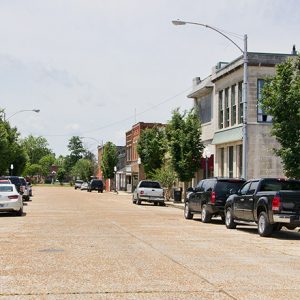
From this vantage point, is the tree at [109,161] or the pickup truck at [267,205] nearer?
the pickup truck at [267,205]

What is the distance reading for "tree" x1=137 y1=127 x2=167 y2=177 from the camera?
59.3 metres

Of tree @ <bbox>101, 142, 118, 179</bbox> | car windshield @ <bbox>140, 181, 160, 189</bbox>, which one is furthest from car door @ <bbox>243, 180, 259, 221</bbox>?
tree @ <bbox>101, 142, 118, 179</bbox>

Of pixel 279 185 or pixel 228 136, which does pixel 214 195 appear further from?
pixel 228 136

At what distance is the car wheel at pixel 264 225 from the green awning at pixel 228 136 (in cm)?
1764

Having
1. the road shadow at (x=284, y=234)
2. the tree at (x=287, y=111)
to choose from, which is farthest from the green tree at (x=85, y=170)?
the road shadow at (x=284, y=234)

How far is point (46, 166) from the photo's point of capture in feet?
612

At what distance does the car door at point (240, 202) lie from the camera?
20.5 m

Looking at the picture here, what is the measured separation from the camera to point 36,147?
614 feet

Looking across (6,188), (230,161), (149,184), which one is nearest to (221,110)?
(230,161)

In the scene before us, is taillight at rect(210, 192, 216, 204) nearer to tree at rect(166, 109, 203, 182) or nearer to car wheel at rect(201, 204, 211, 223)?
car wheel at rect(201, 204, 211, 223)

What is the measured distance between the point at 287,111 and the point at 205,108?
24.5 meters

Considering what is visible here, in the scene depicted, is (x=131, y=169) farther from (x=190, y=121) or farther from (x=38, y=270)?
(x=38, y=270)

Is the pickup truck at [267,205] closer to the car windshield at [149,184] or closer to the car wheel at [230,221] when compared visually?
the car wheel at [230,221]

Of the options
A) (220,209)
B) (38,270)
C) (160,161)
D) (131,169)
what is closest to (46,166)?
(131,169)
